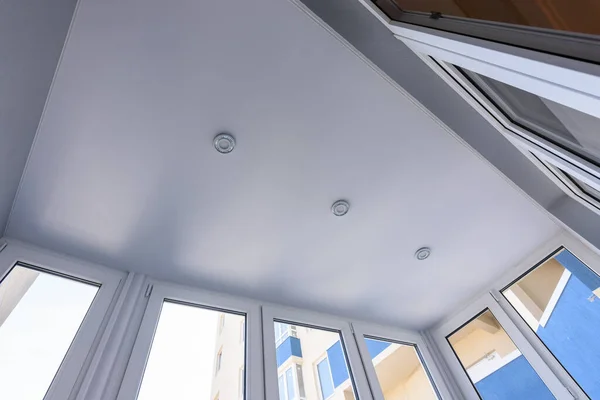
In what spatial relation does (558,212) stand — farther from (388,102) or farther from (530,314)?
(388,102)

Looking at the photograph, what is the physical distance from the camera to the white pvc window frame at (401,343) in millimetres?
2484

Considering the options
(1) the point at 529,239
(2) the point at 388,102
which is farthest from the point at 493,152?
(1) the point at 529,239

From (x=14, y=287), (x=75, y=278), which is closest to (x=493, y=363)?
(x=75, y=278)

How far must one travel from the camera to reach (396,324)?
301 centimetres

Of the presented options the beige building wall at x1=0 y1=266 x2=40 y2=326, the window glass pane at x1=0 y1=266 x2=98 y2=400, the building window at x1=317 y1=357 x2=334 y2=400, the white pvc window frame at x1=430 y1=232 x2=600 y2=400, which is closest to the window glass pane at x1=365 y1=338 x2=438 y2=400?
the white pvc window frame at x1=430 y1=232 x2=600 y2=400

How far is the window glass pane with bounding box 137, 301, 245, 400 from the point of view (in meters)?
1.84

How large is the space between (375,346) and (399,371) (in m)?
0.31

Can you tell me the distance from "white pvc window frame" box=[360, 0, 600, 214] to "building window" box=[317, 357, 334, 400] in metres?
2.03

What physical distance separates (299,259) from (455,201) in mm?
1168

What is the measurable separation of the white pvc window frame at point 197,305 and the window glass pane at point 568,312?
2.21 m

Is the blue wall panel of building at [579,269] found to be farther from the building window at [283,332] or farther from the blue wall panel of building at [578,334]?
the building window at [283,332]

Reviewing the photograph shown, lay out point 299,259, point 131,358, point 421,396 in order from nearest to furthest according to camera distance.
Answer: point 131,358 < point 299,259 < point 421,396

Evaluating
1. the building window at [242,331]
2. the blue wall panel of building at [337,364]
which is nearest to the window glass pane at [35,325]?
the building window at [242,331]

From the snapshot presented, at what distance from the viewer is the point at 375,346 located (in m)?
2.76
